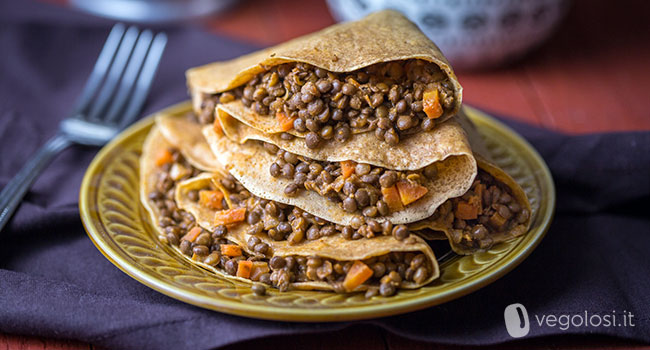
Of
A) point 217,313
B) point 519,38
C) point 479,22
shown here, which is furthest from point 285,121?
point 519,38

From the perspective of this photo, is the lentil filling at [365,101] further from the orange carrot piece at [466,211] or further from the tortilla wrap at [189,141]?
the tortilla wrap at [189,141]

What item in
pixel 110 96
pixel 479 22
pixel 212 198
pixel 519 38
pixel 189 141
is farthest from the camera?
pixel 519 38

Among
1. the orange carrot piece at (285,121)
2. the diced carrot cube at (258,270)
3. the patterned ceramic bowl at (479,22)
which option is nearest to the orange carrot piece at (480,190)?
the orange carrot piece at (285,121)

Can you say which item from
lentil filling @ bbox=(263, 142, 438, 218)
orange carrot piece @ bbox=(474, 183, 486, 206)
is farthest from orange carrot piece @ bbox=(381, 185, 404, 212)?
orange carrot piece @ bbox=(474, 183, 486, 206)

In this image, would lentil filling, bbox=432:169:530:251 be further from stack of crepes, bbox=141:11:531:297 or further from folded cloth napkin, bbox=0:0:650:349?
folded cloth napkin, bbox=0:0:650:349

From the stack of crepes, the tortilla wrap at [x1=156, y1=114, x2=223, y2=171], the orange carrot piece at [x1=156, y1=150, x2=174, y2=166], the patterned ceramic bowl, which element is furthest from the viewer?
the patterned ceramic bowl

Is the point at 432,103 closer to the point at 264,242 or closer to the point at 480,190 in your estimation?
the point at 480,190
